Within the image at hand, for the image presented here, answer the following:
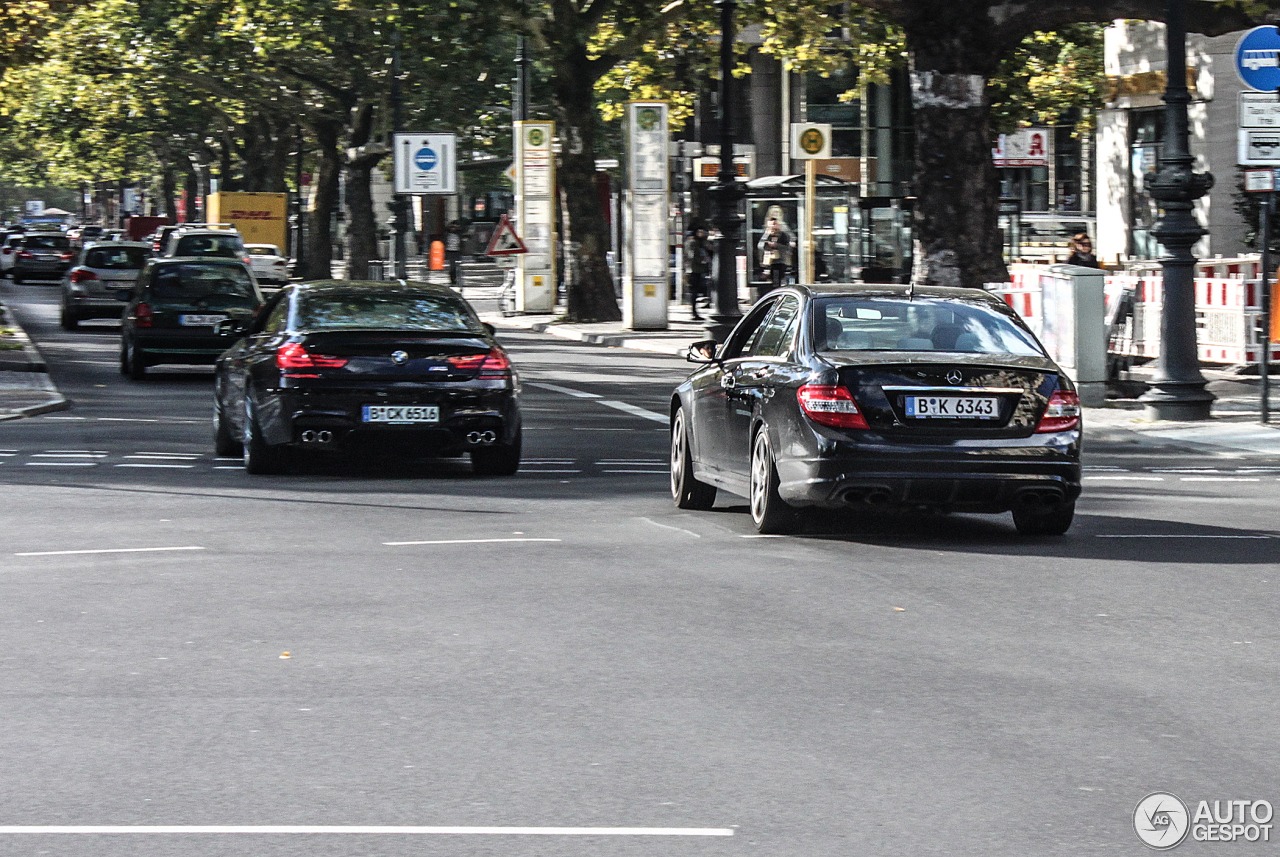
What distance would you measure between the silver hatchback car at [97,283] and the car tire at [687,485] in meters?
28.1

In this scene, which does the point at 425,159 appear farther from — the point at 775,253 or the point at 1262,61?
the point at 1262,61

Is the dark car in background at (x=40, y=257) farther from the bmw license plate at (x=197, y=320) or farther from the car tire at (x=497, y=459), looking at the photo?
the car tire at (x=497, y=459)

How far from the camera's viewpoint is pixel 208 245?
4403 centimetres

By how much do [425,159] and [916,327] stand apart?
31.4m

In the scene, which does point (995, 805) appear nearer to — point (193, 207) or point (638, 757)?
point (638, 757)

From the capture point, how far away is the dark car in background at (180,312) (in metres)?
26.1

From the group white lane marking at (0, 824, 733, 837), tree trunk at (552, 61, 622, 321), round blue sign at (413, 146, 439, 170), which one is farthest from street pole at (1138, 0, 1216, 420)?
round blue sign at (413, 146, 439, 170)

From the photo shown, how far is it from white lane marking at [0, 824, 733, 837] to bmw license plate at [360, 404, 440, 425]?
913 cm

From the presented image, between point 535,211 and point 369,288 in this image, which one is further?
point 535,211

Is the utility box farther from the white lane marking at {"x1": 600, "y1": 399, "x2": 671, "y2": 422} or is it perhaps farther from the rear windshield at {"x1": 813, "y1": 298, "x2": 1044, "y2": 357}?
the rear windshield at {"x1": 813, "y1": 298, "x2": 1044, "y2": 357}

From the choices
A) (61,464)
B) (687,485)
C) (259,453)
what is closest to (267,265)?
(61,464)

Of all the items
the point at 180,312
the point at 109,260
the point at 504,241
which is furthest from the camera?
the point at 504,241

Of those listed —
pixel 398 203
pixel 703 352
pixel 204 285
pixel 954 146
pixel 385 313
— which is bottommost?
pixel 703 352

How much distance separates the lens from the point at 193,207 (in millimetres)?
95062
